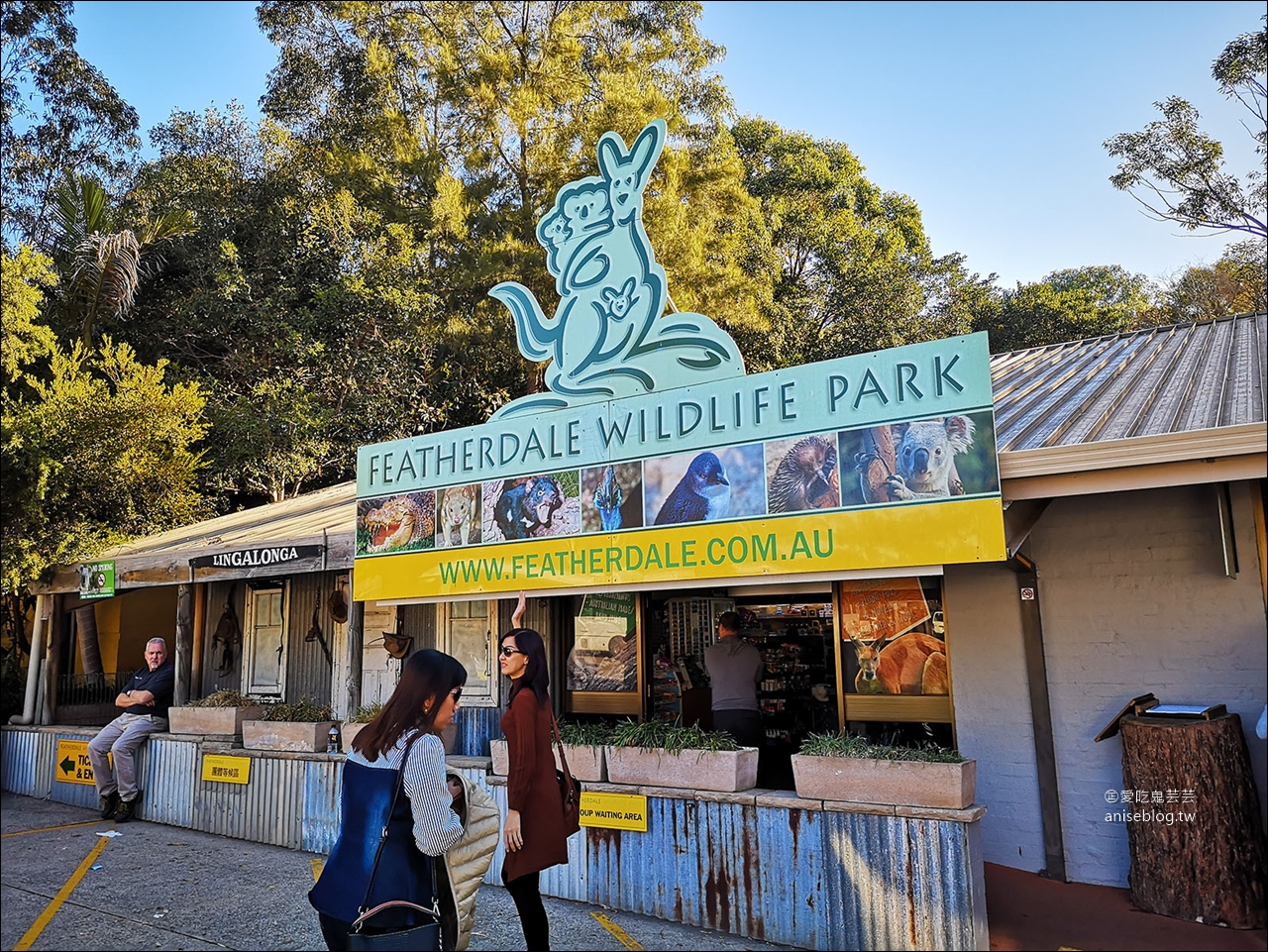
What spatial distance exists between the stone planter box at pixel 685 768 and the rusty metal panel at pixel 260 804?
3.51 m

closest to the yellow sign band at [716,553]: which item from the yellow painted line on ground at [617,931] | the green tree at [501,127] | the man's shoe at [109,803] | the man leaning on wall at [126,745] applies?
the yellow painted line on ground at [617,931]

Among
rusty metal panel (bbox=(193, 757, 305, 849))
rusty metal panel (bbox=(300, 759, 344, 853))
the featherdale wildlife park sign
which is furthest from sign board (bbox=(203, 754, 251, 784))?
the featherdale wildlife park sign

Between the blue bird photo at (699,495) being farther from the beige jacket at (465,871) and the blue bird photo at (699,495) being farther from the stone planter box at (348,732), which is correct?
the stone planter box at (348,732)

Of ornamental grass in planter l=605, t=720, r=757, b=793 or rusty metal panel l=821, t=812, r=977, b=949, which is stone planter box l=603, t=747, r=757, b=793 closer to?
ornamental grass in planter l=605, t=720, r=757, b=793

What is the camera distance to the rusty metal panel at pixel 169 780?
9.23 m

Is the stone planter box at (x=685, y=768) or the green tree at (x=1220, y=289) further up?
the green tree at (x=1220, y=289)

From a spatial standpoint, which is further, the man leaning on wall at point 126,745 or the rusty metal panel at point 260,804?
the man leaning on wall at point 126,745

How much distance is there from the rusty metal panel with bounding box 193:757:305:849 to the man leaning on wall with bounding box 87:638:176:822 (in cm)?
111

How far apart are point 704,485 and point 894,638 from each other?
2.31 m

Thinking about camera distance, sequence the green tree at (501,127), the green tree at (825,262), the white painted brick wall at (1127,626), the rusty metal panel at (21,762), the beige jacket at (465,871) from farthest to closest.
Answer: the green tree at (825,262), the green tree at (501,127), the rusty metal panel at (21,762), the white painted brick wall at (1127,626), the beige jacket at (465,871)

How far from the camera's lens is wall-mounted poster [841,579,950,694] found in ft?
23.5

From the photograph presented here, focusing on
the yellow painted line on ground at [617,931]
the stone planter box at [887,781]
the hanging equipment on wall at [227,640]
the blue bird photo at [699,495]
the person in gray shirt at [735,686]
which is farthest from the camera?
the hanging equipment on wall at [227,640]

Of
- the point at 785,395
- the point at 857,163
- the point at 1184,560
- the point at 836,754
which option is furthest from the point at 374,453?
the point at 857,163

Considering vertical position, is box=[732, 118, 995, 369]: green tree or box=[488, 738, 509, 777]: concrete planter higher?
box=[732, 118, 995, 369]: green tree
